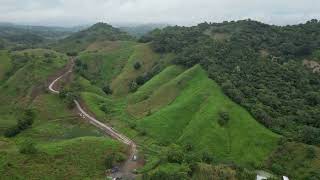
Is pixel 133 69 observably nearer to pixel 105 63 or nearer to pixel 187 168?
pixel 105 63

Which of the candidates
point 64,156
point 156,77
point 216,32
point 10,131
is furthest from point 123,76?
point 64,156

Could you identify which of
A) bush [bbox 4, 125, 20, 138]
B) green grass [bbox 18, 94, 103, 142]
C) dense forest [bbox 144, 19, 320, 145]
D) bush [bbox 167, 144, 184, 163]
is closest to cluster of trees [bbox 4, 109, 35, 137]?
bush [bbox 4, 125, 20, 138]

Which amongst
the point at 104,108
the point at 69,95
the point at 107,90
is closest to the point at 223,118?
the point at 104,108

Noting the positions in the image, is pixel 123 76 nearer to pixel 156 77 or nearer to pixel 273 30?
pixel 156 77

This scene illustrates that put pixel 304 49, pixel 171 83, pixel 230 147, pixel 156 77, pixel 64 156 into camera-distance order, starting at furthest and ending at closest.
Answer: pixel 304 49, pixel 156 77, pixel 171 83, pixel 230 147, pixel 64 156

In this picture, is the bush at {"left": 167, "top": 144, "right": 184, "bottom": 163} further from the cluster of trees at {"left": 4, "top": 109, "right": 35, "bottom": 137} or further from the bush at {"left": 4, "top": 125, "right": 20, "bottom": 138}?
the bush at {"left": 4, "top": 125, "right": 20, "bottom": 138}

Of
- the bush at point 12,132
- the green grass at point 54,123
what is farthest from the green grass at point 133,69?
the bush at point 12,132

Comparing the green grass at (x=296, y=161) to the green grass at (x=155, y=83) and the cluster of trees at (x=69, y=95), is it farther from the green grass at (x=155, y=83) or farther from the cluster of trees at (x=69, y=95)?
the cluster of trees at (x=69, y=95)
